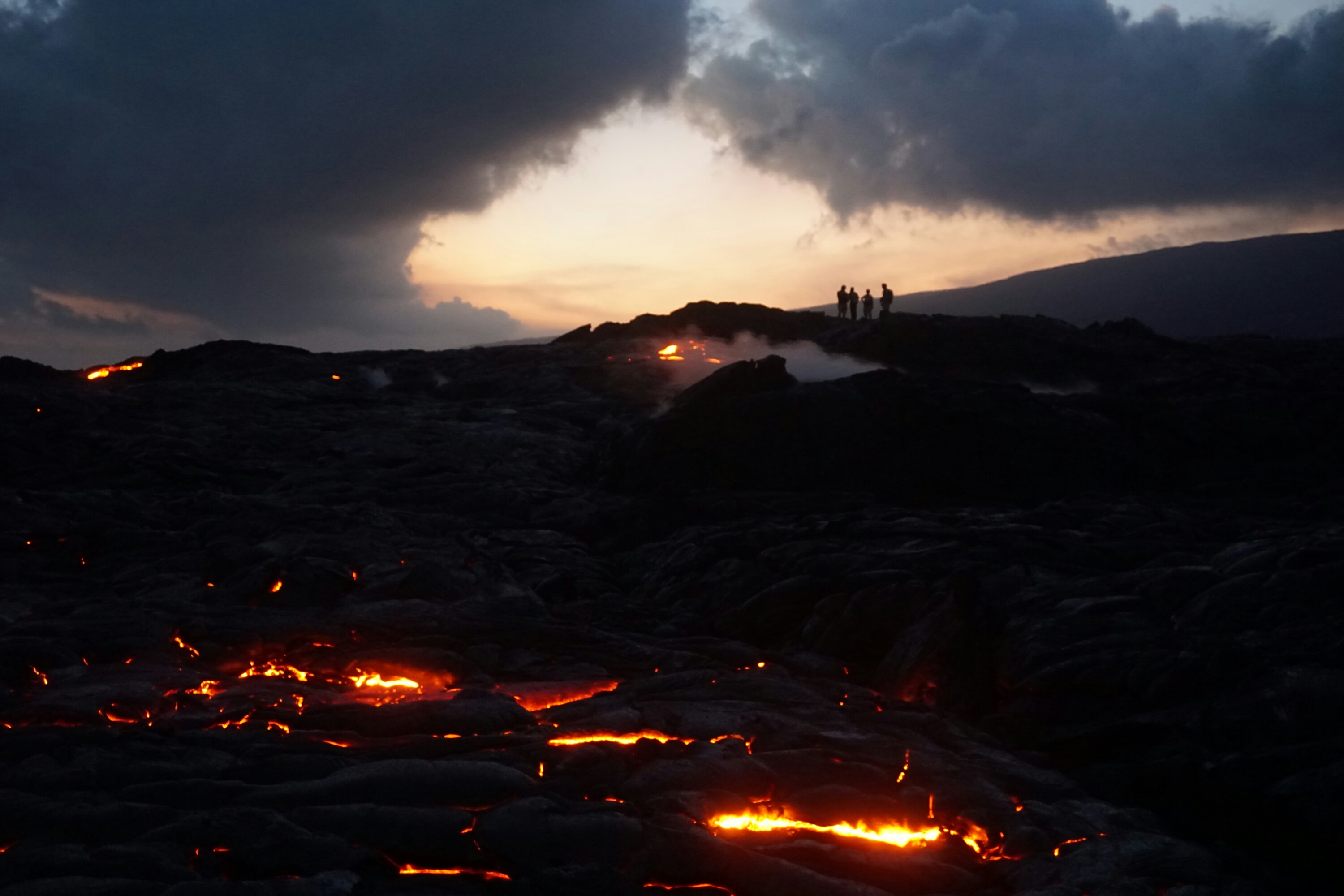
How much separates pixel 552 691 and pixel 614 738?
2704 mm

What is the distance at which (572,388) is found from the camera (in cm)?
5122

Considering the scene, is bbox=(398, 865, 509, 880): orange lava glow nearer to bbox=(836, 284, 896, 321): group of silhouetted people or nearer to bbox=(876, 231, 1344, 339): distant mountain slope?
bbox=(836, 284, 896, 321): group of silhouetted people

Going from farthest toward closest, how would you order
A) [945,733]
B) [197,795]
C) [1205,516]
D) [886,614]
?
[1205,516] < [886,614] < [945,733] < [197,795]

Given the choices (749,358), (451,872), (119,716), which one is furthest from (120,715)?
(749,358)

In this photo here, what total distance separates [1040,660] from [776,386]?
2278 cm

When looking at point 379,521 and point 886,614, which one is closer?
point 886,614

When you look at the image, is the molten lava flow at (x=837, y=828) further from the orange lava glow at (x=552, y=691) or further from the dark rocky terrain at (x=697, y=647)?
the orange lava glow at (x=552, y=691)

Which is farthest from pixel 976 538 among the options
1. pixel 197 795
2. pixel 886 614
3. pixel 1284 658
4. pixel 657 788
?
pixel 197 795

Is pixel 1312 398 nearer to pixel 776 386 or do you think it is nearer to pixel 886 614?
pixel 776 386

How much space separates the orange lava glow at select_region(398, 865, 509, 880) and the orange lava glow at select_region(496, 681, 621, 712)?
17.3ft

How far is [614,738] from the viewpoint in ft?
44.8

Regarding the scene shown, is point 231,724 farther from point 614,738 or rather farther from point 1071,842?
→ point 1071,842

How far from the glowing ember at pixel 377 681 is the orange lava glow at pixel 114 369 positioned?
4943 centimetres

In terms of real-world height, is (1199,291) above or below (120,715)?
above
